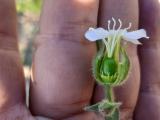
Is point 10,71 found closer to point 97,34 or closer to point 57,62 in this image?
point 57,62

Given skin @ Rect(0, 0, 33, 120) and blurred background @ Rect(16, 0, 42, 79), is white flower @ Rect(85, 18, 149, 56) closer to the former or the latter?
skin @ Rect(0, 0, 33, 120)

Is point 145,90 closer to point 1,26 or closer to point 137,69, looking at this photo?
point 137,69

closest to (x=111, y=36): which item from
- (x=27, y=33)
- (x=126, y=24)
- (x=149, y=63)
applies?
(x=126, y=24)

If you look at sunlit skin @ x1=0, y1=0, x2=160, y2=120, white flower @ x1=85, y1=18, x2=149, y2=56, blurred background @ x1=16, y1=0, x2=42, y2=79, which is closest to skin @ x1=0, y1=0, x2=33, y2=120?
sunlit skin @ x1=0, y1=0, x2=160, y2=120

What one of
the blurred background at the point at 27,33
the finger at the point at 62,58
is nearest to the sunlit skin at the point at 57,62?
the finger at the point at 62,58

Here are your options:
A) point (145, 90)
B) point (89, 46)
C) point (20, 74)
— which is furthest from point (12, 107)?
point (145, 90)
